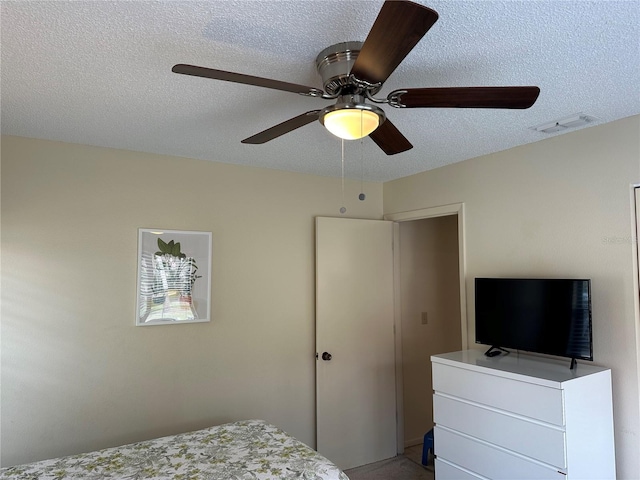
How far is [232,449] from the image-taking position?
2.24 m

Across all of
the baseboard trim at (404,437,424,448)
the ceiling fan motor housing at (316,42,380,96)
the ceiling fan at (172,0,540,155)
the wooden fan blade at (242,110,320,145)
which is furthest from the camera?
the baseboard trim at (404,437,424,448)

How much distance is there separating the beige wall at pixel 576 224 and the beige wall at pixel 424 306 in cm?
101

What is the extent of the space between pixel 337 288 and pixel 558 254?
1.67 meters

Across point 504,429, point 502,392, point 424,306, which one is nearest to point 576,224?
point 502,392

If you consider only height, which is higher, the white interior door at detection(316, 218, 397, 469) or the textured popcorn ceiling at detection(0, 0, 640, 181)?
the textured popcorn ceiling at detection(0, 0, 640, 181)

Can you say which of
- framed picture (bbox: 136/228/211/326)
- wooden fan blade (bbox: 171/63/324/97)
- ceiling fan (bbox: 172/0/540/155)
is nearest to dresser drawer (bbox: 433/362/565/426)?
ceiling fan (bbox: 172/0/540/155)

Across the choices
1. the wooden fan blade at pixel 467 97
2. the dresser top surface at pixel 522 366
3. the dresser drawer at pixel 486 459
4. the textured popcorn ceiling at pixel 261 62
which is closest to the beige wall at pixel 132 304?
the textured popcorn ceiling at pixel 261 62

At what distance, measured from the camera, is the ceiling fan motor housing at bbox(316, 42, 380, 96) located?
1571 millimetres

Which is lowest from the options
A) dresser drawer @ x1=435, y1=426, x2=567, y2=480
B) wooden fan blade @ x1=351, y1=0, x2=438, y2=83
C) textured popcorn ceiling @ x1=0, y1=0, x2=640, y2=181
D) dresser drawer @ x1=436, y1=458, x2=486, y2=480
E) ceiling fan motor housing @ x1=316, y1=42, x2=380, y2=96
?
dresser drawer @ x1=436, y1=458, x2=486, y2=480

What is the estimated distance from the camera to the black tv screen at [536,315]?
2.38 meters

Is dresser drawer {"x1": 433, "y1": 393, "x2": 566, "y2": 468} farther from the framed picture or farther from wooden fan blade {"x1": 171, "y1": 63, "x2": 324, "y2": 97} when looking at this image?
wooden fan blade {"x1": 171, "y1": 63, "x2": 324, "y2": 97}

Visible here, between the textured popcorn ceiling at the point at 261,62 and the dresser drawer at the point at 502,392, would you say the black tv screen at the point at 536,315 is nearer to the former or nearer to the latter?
the dresser drawer at the point at 502,392

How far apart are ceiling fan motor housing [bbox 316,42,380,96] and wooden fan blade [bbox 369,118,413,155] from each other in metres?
0.23

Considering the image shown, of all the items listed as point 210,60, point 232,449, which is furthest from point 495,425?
point 210,60
